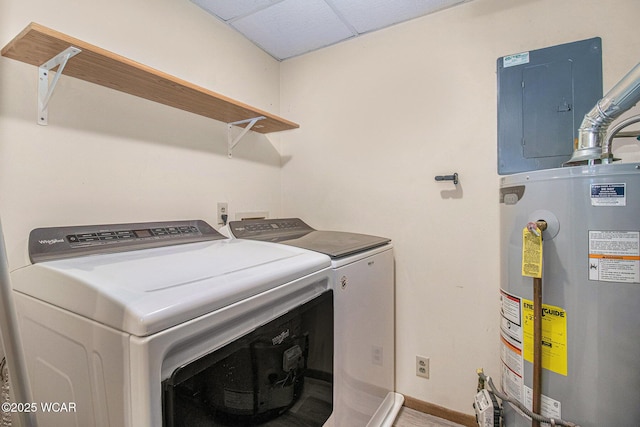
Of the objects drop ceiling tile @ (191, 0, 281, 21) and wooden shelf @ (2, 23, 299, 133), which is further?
drop ceiling tile @ (191, 0, 281, 21)

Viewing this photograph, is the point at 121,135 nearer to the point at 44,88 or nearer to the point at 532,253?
the point at 44,88

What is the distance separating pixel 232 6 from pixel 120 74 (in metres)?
0.84

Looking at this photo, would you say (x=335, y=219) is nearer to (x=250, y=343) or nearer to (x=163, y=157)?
(x=163, y=157)

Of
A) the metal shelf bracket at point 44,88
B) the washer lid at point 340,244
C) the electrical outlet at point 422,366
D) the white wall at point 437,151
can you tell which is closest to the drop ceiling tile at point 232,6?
the white wall at point 437,151

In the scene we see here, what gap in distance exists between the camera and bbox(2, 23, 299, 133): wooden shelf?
92cm

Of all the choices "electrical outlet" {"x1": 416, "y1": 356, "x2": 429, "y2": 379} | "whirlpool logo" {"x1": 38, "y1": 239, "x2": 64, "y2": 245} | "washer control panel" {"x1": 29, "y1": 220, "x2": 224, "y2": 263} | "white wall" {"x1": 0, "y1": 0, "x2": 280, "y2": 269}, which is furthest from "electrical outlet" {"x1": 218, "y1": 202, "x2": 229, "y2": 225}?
"electrical outlet" {"x1": 416, "y1": 356, "x2": 429, "y2": 379}

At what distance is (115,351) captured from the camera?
0.59 m

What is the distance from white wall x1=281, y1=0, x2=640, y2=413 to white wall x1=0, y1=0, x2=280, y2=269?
679mm

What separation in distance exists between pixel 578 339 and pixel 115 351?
4.23 feet

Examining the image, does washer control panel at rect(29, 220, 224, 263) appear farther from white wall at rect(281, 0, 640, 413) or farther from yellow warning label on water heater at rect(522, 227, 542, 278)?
yellow warning label on water heater at rect(522, 227, 542, 278)

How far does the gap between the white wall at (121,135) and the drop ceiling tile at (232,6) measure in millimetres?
61

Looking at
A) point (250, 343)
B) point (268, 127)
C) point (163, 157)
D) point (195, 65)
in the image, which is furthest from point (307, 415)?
point (195, 65)

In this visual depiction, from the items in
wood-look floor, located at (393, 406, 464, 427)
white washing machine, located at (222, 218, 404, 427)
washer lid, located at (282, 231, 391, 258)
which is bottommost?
wood-look floor, located at (393, 406, 464, 427)

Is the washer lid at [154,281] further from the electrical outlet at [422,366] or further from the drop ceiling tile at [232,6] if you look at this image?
the drop ceiling tile at [232,6]
